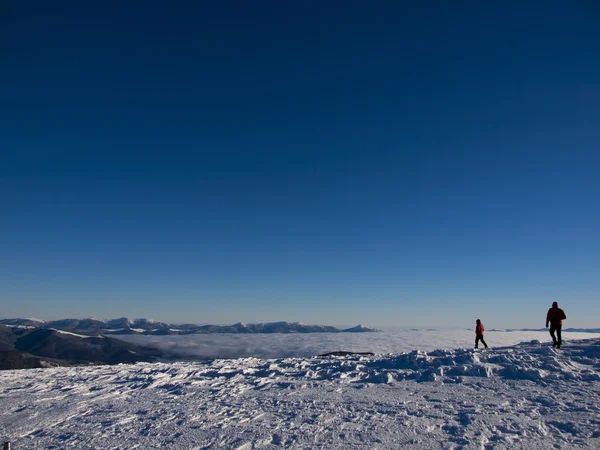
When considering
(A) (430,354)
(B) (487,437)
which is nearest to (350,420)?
(B) (487,437)

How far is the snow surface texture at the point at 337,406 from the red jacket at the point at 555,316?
1.45 metres

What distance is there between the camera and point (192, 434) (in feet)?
28.2

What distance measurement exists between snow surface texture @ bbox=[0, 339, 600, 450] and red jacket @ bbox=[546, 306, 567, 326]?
1455 mm

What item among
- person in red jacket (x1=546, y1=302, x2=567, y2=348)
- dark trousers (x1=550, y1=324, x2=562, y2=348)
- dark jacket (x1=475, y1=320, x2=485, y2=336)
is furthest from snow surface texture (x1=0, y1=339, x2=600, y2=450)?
dark jacket (x1=475, y1=320, x2=485, y2=336)

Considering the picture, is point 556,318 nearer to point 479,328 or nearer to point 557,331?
point 557,331

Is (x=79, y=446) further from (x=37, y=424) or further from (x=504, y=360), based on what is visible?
(x=504, y=360)

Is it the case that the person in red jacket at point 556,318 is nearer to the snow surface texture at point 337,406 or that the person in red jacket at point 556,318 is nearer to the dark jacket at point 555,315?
the dark jacket at point 555,315

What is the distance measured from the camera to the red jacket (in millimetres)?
16344

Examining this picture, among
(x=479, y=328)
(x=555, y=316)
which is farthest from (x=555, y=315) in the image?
(x=479, y=328)

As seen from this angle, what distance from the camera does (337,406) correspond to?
34.5 ft

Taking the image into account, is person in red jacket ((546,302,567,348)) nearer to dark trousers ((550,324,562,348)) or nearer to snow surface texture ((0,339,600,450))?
dark trousers ((550,324,562,348))

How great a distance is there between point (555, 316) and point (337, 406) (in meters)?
12.8

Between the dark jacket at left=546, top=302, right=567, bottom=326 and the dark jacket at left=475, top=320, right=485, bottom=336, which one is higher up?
the dark jacket at left=546, top=302, right=567, bottom=326

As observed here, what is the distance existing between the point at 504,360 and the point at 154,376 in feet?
53.0
